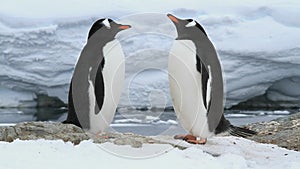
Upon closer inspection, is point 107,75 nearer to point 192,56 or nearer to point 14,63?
point 192,56

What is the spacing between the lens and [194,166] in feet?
5.86

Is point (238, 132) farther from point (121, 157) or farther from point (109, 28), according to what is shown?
point (121, 157)

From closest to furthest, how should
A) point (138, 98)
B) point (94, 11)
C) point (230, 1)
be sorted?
1. point (138, 98)
2. point (94, 11)
3. point (230, 1)

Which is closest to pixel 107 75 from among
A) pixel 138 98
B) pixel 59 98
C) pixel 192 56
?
pixel 192 56

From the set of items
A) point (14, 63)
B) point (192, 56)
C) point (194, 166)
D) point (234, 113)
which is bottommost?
point (234, 113)

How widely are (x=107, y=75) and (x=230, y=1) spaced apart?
6.27 metres

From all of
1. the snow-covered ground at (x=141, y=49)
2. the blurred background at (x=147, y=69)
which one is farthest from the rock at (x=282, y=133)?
the snow-covered ground at (x=141, y=49)

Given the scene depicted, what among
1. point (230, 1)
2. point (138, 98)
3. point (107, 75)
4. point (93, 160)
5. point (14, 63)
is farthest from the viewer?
point (230, 1)

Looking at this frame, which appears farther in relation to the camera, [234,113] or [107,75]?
[234,113]

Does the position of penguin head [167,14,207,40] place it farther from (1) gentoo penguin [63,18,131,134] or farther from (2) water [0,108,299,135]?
(2) water [0,108,299,135]

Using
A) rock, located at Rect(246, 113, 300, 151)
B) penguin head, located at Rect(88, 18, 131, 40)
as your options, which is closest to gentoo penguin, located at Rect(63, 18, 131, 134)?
penguin head, located at Rect(88, 18, 131, 40)

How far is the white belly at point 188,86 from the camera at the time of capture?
2.38 meters

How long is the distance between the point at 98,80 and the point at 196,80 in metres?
0.44

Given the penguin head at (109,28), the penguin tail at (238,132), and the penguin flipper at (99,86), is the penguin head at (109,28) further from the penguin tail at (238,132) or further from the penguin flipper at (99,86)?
the penguin tail at (238,132)
